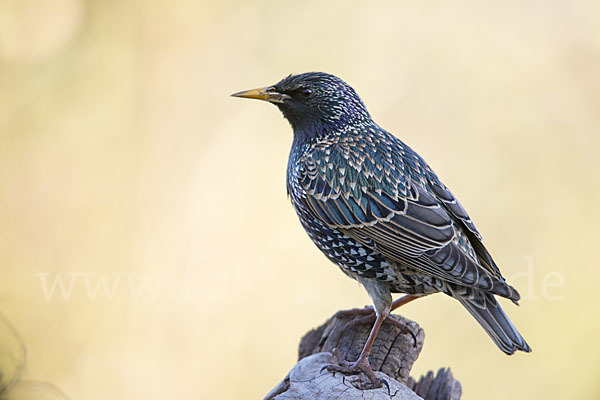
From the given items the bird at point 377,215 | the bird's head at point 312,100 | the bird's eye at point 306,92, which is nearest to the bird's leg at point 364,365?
the bird at point 377,215

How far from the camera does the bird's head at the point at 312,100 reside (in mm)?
5043

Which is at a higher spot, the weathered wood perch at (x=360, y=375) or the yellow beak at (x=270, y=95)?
the yellow beak at (x=270, y=95)

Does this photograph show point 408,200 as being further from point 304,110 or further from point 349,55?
point 349,55

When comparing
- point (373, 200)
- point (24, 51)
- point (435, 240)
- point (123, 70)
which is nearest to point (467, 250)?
point (435, 240)

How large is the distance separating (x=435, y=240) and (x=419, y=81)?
11.3 feet

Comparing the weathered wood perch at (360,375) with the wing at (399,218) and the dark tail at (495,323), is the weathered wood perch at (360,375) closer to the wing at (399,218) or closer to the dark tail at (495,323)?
the dark tail at (495,323)

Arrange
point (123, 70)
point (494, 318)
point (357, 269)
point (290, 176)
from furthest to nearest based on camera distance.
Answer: point (123, 70)
point (290, 176)
point (357, 269)
point (494, 318)

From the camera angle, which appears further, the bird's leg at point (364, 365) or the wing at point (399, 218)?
the bird's leg at point (364, 365)

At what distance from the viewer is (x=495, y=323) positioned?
432 cm

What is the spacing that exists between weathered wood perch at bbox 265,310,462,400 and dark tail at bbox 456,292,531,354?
0.61 metres

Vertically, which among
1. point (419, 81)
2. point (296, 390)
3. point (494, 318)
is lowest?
point (296, 390)

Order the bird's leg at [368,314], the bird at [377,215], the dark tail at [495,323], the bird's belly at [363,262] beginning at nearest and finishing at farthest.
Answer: the dark tail at [495,323] < the bird at [377,215] < the bird's belly at [363,262] < the bird's leg at [368,314]

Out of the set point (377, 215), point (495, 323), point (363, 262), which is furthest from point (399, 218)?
point (495, 323)

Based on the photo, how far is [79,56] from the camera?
747 centimetres
